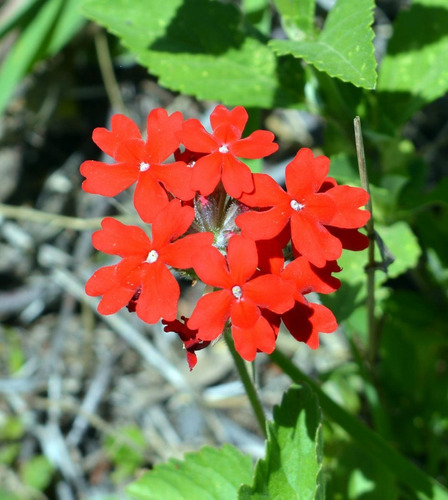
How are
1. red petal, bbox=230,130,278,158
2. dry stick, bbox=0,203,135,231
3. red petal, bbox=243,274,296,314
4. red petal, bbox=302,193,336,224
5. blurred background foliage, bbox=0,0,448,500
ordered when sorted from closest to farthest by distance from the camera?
red petal, bbox=243,274,296,314 < red petal, bbox=302,193,336,224 < red petal, bbox=230,130,278,158 < blurred background foliage, bbox=0,0,448,500 < dry stick, bbox=0,203,135,231

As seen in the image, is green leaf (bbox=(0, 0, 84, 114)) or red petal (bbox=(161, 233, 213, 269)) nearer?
red petal (bbox=(161, 233, 213, 269))

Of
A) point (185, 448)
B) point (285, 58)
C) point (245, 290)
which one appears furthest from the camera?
point (185, 448)

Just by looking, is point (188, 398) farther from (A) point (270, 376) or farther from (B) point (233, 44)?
(B) point (233, 44)

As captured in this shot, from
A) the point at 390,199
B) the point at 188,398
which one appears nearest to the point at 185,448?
the point at 188,398

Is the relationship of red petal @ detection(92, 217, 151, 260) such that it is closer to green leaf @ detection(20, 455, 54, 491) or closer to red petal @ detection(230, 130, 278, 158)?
red petal @ detection(230, 130, 278, 158)

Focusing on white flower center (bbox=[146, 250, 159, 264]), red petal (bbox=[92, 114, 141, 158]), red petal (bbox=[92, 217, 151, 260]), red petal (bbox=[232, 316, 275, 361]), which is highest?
red petal (bbox=[92, 114, 141, 158])

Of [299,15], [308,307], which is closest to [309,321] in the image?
[308,307]

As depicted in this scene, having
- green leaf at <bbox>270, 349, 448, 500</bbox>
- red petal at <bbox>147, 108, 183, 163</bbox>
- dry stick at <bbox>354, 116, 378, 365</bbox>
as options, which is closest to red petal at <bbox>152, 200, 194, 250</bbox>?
red petal at <bbox>147, 108, 183, 163</bbox>

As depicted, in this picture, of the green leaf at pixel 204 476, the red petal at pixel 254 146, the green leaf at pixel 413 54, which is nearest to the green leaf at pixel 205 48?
the green leaf at pixel 413 54
